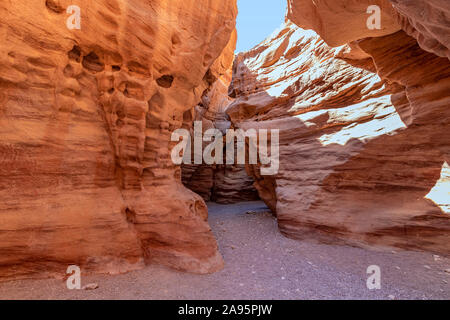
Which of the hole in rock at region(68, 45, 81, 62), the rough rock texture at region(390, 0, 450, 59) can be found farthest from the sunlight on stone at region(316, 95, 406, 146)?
the hole in rock at region(68, 45, 81, 62)

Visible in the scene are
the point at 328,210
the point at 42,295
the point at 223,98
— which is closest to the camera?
the point at 42,295

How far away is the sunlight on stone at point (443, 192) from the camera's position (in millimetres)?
4653

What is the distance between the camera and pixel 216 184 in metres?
16.5

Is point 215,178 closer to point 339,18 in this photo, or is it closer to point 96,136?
point 96,136

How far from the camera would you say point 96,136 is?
4570 mm

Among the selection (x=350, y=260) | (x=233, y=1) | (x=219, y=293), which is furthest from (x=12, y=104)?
(x=350, y=260)

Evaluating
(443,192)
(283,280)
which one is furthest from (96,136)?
(443,192)

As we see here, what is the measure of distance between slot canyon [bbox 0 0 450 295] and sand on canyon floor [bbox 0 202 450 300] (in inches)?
11.8

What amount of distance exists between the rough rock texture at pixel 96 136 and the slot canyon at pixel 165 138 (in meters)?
0.02

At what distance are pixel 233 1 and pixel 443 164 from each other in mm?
7134

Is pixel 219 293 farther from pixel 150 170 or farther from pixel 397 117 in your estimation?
pixel 397 117

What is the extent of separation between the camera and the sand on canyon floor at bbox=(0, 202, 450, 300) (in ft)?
11.4

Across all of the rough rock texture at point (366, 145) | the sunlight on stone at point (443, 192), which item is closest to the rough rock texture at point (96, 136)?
the rough rock texture at point (366, 145)

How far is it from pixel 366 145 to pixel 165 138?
6.00 metres
